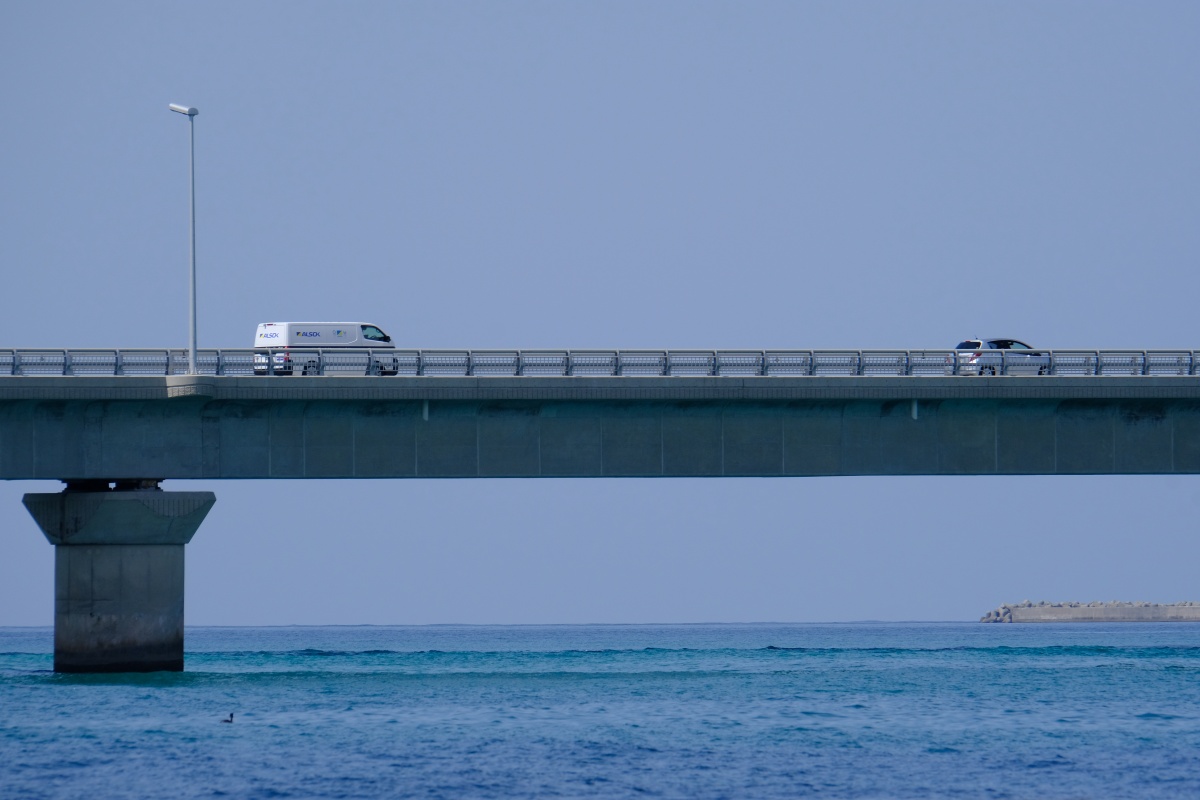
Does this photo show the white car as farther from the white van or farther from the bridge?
the white van

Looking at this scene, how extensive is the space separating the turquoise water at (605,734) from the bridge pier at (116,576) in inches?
38.6

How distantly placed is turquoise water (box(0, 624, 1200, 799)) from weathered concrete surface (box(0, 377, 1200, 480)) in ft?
22.5

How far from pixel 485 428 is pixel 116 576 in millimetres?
11959

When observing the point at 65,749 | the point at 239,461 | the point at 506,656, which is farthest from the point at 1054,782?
the point at 506,656

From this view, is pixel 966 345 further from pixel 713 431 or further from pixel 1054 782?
pixel 1054 782

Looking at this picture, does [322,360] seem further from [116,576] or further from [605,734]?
[605,734]

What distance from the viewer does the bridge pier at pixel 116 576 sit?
43.6 metres

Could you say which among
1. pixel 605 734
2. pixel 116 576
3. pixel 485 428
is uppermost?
pixel 485 428

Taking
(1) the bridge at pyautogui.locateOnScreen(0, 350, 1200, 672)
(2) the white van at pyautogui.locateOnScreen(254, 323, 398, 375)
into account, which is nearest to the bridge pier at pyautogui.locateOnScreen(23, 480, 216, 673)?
(1) the bridge at pyautogui.locateOnScreen(0, 350, 1200, 672)

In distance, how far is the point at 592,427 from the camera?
4531 centimetres

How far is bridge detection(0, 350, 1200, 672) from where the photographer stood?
43875mm

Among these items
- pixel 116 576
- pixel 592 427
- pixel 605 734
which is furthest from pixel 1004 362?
pixel 116 576

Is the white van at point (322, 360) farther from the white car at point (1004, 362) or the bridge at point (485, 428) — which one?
the white car at point (1004, 362)

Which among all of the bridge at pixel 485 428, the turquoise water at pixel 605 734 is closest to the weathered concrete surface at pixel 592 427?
the bridge at pixel 485 428
